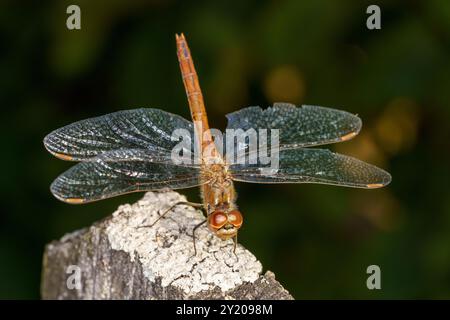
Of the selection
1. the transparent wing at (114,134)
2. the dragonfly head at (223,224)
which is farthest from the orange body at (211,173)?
the transparent wing at (114,134)

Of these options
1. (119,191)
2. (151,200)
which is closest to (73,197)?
(119,191)

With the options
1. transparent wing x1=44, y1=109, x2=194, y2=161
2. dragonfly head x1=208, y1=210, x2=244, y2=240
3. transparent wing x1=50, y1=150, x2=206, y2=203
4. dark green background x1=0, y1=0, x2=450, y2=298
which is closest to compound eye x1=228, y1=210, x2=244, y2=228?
dragonfly head x1=208, y1=210, x2=244, y2=240

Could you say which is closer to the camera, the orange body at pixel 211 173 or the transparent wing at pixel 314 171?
the orange body at pixel 211 173

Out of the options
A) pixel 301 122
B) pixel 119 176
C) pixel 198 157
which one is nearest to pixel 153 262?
pixel 119 176

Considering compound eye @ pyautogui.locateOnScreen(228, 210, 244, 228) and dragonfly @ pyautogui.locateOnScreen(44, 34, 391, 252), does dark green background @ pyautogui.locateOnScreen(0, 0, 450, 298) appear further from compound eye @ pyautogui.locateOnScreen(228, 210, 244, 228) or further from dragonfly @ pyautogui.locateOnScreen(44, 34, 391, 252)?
compound eye @ pyautogui.locateOnScreen(228, 210, 244, 228)

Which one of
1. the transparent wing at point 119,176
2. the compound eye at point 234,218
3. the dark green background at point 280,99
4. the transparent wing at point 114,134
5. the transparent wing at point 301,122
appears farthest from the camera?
the dark green background at point 280,99

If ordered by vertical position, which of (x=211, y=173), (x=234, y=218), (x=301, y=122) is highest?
(x=301, y=122)

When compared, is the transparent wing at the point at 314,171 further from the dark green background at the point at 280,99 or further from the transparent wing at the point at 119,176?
the dark green background at the point at 280,99

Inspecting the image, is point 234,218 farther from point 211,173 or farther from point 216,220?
point 211,173
